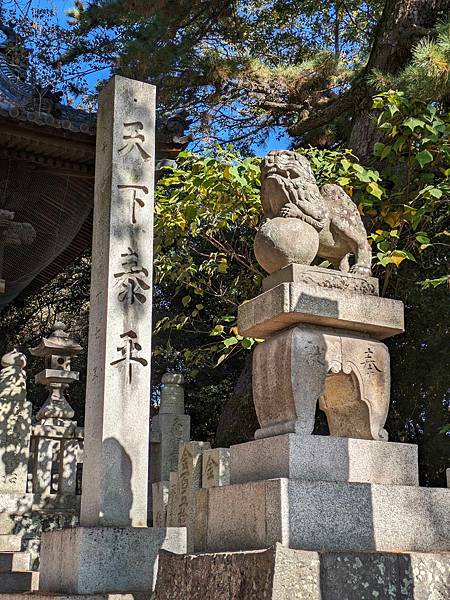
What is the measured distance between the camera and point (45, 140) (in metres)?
9.30

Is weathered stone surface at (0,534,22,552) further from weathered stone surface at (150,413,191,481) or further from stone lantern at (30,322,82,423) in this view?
weathered stone surface at (150,413,191,481)

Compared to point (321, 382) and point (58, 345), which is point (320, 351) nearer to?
point (321, 382)

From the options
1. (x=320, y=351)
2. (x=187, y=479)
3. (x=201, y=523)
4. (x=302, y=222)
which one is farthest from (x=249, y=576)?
(x=187, y=479)

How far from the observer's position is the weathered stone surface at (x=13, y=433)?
834 centimetres

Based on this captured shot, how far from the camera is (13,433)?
27.6 ft

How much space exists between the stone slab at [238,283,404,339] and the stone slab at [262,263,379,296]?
1.9 inches

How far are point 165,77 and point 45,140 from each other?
2.26m

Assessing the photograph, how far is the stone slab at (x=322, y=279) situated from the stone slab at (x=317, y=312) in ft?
0.16

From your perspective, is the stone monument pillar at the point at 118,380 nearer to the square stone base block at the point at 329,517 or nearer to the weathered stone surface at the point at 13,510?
the square stone base block at the point at 329,517

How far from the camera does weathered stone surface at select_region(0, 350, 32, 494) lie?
8336 millimetres

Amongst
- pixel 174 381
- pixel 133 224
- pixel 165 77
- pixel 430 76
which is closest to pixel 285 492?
pixel 133 224

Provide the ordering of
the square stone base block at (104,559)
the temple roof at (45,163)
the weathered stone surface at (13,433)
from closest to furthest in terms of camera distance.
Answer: the square stone base block at (104,559), the weathered stone surface at (13,433), the temple roof at (45,163)

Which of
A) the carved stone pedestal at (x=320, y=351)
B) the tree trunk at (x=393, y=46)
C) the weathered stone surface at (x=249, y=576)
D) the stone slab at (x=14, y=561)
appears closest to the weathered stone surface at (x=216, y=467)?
the stone slab at (x=14, y=561)

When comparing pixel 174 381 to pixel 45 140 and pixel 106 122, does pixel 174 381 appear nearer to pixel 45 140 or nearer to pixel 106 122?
pixel 45 140
